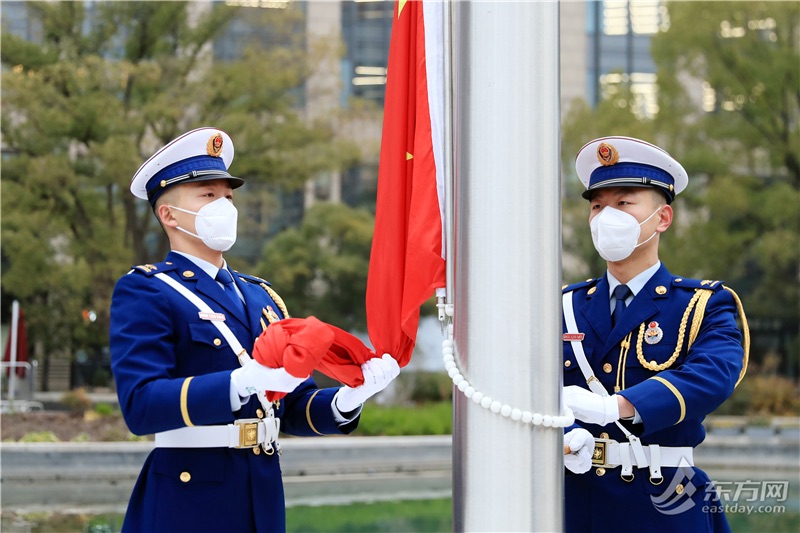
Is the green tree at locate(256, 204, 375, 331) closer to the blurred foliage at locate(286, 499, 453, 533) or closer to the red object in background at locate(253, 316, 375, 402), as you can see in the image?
the blurred foliage at locate(286, 499, 453, 533)

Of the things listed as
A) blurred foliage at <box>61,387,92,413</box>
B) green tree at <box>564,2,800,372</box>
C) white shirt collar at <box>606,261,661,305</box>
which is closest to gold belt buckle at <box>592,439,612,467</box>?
white shirt collar at <box>606,261,661,305</box>

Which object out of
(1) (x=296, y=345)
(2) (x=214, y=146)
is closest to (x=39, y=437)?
(2) (x=214, y=146)

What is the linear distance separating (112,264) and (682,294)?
13693 millimetres

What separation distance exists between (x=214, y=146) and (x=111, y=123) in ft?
42.8

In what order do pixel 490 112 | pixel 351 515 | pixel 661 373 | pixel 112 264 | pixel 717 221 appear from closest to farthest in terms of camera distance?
1. pixel 490 112
2. pixel 661 373
3. pixel 351 515
4. pixel 112 264
5. pixel 717 221

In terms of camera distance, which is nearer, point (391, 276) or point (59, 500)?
point (391, 276)

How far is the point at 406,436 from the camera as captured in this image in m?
14.5

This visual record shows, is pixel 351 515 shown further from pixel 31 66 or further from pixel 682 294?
pixel 31 66

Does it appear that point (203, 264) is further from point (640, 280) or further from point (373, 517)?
point (373, 517)

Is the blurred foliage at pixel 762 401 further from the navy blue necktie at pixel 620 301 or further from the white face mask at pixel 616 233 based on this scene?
the white face mask at pixel 616 233

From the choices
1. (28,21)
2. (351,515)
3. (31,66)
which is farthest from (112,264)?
(351,515)

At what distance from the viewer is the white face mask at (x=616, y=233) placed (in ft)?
11.3

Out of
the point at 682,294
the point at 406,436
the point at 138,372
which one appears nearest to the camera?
the point at 138,372

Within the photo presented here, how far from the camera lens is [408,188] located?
292cm
